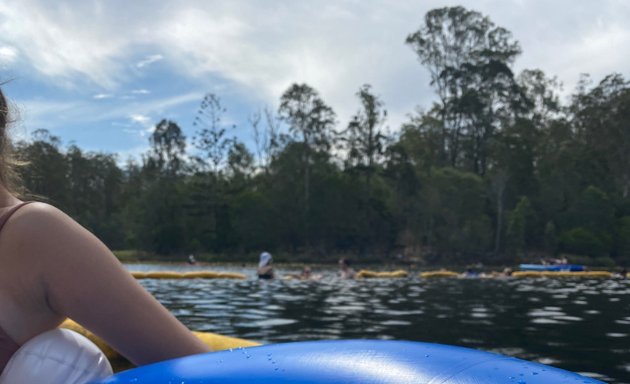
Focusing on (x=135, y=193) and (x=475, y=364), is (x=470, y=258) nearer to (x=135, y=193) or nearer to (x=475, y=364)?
(x=135, y=193)

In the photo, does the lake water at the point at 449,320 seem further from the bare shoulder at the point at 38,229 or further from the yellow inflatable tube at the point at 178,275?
the yellow inflatable tube at the point at 178,275

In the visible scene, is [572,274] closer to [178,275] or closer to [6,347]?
[178,275]

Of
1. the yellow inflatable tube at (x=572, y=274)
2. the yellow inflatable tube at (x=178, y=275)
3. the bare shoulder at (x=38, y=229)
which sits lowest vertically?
the yellow inflatable tube at (x=572, y=274)

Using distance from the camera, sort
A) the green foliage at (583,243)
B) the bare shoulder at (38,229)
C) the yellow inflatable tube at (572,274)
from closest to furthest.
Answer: the bare shoulder at (38,229)
the yellow inflatable tube at (572,274)
the green foliage at (583,243)

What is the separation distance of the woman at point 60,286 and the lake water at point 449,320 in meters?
4.14

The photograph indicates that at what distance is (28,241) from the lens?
1416 mm

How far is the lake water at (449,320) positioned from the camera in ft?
19.9

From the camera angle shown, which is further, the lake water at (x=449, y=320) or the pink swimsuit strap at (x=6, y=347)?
the lake water at (x=449, y=320)

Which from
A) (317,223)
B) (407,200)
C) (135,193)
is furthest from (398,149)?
(135,193)

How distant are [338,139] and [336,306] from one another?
1557 inches

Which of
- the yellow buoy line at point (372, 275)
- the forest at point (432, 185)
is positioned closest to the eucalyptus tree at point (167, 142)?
the forest at point (432, 185)

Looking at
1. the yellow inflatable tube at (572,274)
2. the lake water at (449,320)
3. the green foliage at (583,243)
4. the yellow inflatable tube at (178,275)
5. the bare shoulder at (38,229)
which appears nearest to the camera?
the bare shoulder at (38,229)

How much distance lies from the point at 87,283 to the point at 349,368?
25.0 inches

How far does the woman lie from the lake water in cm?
414
